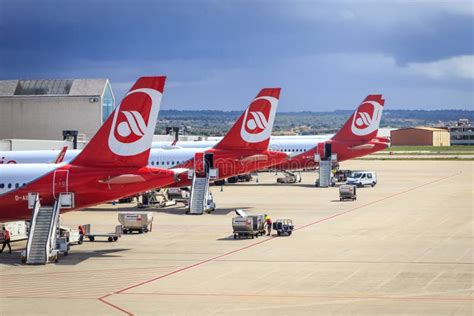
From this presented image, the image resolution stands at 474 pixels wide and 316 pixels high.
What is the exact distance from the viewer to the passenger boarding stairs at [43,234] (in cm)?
4538

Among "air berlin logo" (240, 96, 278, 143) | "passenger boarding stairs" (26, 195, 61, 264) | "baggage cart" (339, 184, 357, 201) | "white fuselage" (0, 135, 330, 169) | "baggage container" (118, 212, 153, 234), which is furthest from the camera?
"baggage cart" (339, 184, 357, 201)

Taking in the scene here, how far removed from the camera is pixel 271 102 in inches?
3063

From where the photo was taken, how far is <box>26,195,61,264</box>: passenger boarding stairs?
149ft

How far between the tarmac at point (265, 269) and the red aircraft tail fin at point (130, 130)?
5.16 m

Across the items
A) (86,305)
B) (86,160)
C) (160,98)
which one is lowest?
(86,305)

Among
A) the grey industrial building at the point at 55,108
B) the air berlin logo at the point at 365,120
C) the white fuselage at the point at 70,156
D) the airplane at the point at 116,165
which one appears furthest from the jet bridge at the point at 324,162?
the airplane at the point at 116,165

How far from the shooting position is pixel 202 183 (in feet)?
241

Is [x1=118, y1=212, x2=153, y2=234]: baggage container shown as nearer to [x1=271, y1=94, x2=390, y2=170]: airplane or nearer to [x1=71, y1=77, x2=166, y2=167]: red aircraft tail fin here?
[x1=71, y1=77, x2=166, y2=167]: red aircraft tail fin

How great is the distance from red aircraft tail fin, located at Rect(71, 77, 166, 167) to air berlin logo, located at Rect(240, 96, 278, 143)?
96.7ft

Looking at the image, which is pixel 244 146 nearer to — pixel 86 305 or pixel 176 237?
pixel 176 237

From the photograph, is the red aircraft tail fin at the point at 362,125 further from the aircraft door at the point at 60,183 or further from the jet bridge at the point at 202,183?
the aircraft door at the point at 60,183

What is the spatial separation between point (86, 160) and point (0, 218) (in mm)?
6007

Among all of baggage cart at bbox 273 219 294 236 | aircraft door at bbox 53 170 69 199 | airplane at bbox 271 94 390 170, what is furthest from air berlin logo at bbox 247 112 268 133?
airplane at bbox 271 94 390 170

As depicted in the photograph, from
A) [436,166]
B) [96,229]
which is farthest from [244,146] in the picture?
[436,166]
